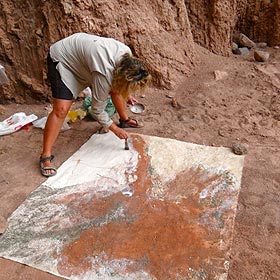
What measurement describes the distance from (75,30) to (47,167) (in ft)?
4.62

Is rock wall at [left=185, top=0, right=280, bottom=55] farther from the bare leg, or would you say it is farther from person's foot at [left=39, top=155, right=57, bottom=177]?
person's foot at [left=39, top=155, right=57, bottom=177]

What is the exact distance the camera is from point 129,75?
2.13m

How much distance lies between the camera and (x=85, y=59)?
2.30 metres

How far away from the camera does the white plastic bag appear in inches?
116

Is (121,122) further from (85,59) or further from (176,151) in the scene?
(85,59)

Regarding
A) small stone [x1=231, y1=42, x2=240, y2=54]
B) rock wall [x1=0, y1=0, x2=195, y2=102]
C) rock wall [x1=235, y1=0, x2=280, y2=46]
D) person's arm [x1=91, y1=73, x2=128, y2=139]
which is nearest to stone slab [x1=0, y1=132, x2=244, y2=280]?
person's arm [x1=91, y1=73, x2=128, y2=139]

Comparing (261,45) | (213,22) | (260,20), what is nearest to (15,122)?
(213,22)

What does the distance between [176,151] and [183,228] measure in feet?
2.55

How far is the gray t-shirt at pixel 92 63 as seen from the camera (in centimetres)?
221

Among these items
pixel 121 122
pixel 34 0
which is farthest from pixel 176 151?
pixel 34 0

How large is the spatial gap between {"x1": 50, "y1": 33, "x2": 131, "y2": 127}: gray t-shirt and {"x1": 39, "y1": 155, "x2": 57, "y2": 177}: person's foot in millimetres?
481

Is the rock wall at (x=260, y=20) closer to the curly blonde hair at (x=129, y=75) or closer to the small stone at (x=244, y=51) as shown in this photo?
the small stone at (x=244, y=51)

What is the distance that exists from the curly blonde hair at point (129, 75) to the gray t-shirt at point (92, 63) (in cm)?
5

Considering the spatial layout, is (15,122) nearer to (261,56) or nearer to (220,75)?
(220,75)
